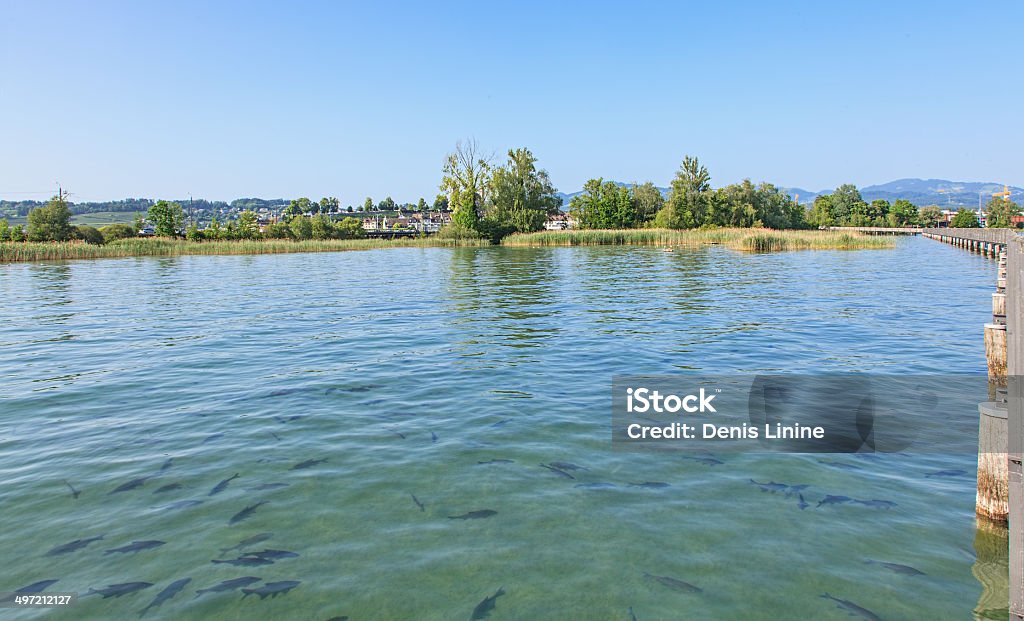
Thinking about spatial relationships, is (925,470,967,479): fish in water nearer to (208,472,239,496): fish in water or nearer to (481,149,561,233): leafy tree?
(208,472,239,496): fish in water

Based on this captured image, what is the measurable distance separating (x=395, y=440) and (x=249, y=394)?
13.1ft

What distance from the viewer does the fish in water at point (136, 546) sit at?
18.2ft

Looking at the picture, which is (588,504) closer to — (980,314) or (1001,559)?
(1001,559)

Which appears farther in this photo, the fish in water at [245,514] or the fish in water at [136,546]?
the fish in water at [245,514]

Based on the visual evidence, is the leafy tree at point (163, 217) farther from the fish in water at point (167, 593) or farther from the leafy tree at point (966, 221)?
the leafy tree at point (966, 221)

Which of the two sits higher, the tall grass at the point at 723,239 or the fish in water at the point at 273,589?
the tall grass at the point at 723,239

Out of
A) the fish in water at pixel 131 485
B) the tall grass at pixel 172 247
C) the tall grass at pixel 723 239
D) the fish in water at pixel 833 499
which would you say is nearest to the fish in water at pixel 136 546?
the fish in water at pixel 131 485

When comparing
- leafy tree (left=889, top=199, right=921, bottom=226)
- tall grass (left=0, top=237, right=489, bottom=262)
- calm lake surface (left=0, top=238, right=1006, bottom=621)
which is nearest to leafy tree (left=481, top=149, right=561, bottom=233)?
tall grass (left=0, top=237, right=489, bottom=262)

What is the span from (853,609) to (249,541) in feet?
16.3

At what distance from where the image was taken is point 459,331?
17672 mm

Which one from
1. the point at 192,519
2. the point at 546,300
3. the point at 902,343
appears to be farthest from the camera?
the point at 546,300

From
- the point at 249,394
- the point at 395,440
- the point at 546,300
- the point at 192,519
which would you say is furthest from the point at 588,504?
the point at 546,300

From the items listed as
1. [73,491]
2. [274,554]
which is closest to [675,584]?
[274,554]

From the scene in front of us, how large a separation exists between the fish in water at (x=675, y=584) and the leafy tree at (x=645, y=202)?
4365 inches
